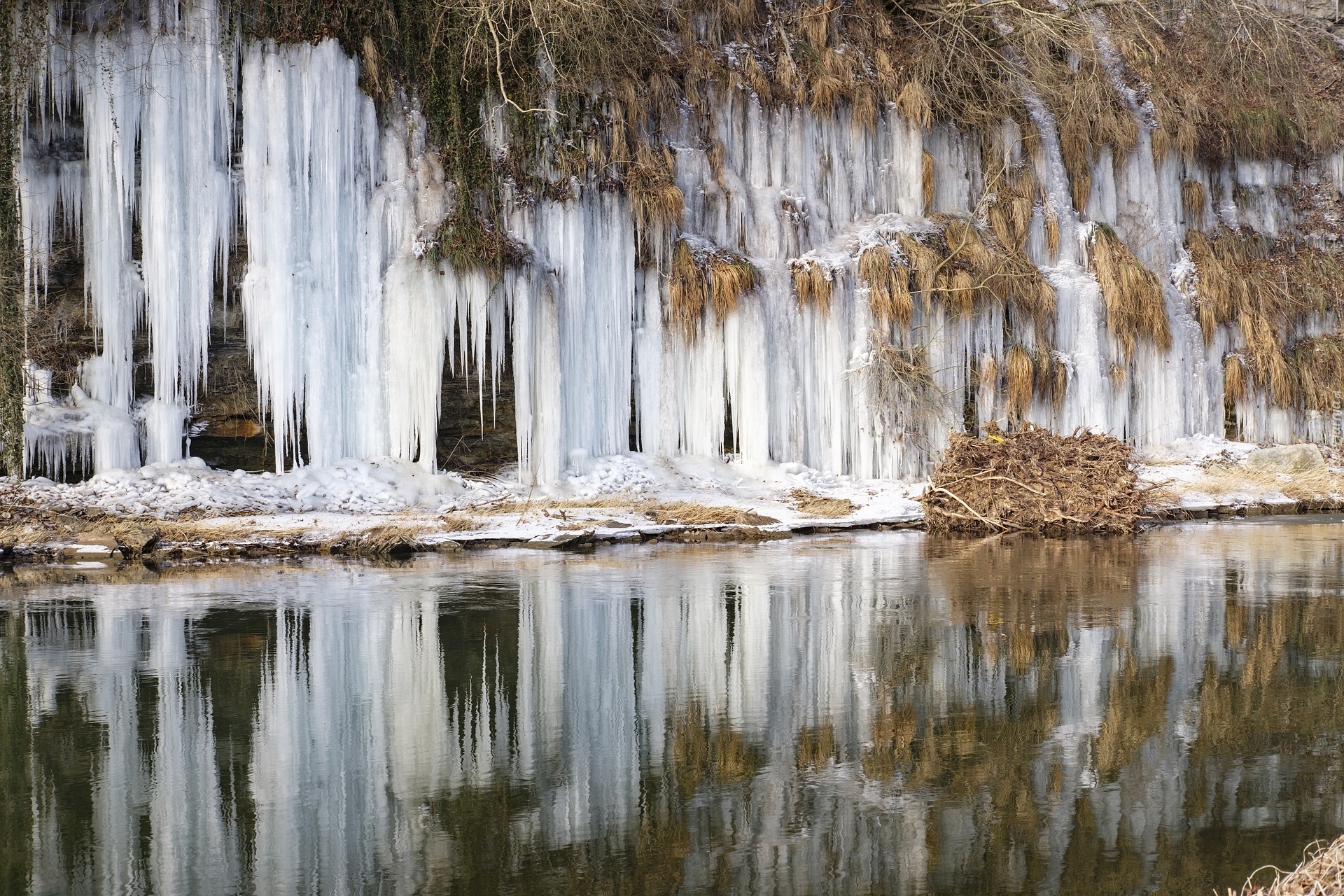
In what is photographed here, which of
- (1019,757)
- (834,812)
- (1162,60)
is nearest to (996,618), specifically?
(1019,757)

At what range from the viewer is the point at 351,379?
16.7 metres

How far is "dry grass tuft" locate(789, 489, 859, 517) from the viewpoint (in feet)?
53.9

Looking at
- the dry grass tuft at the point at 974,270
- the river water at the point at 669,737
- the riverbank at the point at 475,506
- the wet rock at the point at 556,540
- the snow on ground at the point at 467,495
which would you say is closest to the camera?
the river water at the point at 669,737

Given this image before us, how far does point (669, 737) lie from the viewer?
6.07 meters

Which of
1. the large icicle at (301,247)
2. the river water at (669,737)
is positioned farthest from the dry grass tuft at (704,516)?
the river water at (669,737)

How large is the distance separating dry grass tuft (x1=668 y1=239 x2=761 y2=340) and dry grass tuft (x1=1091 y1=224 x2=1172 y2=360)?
583 centimetres

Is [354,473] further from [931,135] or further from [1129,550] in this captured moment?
[931,135]

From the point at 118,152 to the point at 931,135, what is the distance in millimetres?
11499

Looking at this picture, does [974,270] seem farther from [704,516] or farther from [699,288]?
[704,516]

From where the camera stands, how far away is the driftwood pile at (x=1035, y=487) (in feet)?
51.4

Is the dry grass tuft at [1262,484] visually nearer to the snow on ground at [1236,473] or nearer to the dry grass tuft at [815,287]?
the snow on ground at [1236,473]

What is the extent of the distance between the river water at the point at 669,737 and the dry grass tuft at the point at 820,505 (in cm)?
582

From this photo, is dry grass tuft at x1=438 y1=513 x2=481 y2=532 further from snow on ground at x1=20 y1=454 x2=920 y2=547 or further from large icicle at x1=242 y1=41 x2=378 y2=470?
large icicle at x1=242 y1=41 x2=378 y2=470

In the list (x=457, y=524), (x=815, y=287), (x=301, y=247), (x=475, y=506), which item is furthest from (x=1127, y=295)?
(x=301, y=247)
